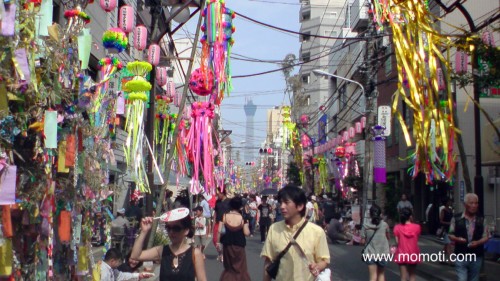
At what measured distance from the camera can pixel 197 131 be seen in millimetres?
14891

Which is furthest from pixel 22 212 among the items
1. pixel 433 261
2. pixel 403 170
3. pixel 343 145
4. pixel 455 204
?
pixel 343 145

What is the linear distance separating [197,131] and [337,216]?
38.4 feet

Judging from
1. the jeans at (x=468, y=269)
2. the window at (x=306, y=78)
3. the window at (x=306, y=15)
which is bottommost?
the jeans at (x=468, y=269)

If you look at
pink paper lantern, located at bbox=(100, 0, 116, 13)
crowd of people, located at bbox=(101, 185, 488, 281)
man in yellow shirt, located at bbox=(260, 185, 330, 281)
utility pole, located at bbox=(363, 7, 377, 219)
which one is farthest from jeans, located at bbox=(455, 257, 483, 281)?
utility pole, located at bbox=(363, 7, 377, 219)

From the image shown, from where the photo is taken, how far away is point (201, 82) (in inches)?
552

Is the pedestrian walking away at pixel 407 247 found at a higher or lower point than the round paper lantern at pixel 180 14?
lower

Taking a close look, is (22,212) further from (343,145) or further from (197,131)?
(343,145)

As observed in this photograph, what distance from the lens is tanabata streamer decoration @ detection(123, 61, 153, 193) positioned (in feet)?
33.0

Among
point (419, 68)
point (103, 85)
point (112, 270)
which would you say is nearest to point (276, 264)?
point (112, 270)

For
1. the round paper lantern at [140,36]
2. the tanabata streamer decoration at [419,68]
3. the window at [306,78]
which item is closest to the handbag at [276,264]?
the tanabata streamer decoration at [419,68]

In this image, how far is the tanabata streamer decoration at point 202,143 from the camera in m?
14.5

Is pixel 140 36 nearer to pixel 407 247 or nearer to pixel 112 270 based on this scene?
pixel 407 247

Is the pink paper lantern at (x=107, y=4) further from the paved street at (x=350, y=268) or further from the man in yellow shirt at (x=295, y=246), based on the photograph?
the man in yellow shirt at (x=295, y=246)

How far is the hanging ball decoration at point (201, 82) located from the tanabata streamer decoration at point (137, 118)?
3.66m
